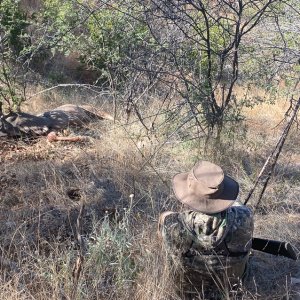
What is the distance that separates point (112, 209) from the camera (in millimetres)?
3938

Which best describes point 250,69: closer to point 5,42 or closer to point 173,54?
point 173,54

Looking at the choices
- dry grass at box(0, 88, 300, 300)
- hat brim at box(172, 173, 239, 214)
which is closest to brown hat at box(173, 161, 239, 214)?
hat brim at box(172, 173, 239, 214)

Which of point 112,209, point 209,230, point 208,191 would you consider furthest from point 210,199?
point 112,209

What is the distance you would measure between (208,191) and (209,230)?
0.72 feet

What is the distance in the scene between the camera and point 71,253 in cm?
279

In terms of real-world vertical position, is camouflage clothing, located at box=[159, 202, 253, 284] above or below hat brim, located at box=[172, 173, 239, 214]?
below

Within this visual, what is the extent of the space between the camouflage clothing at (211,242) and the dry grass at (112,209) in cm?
12

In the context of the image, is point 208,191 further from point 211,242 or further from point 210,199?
point 211,242

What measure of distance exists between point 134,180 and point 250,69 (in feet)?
6.78

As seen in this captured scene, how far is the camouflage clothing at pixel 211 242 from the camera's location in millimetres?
2725

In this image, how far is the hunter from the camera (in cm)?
269

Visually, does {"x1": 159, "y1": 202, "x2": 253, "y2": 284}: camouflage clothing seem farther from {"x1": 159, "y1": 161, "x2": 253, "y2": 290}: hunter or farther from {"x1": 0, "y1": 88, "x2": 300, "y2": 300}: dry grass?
{"x1": 0, "y1": 88, "x2": 300, "y2": 300}: dry grass

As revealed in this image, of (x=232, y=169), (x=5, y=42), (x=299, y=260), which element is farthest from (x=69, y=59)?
(x=299, y=260)

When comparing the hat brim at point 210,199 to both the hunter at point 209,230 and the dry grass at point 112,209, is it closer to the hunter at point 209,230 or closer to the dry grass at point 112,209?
the hunter at point 209,230
